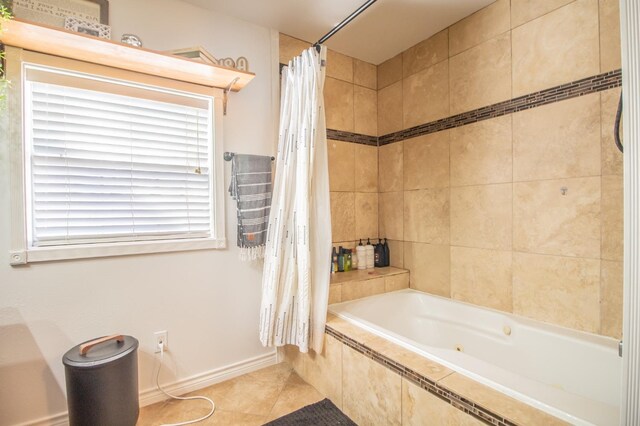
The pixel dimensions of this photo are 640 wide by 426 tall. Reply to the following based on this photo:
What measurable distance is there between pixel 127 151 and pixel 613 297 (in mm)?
2682

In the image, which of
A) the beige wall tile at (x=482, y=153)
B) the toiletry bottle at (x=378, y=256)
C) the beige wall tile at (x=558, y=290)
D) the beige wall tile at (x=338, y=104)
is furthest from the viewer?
the toiletry bottle at (x=378, y=256)

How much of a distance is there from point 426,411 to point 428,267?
50.6 inches

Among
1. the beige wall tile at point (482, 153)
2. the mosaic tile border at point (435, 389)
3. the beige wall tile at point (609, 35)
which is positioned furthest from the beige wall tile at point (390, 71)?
the mosaic tile border at point (435, 389)

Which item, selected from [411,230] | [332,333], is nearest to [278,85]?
[411,230]

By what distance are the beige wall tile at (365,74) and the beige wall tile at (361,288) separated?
175cm

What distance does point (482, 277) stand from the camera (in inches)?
76.6

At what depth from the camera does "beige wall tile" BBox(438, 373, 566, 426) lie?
0.90 metres

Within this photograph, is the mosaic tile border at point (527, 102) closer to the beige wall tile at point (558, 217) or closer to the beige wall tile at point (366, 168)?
the beige wall tile at point (366, 168)

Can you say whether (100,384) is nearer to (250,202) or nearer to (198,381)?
(198,381)

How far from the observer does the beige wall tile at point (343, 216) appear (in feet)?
8.01

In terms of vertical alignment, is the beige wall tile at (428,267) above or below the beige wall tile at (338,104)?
below

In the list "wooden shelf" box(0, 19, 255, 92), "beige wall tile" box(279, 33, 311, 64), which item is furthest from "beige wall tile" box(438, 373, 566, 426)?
"beige wall tile" box(279, 33, 311, 64)

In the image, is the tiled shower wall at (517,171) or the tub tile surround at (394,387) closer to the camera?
the tub tile surround at (394,387)

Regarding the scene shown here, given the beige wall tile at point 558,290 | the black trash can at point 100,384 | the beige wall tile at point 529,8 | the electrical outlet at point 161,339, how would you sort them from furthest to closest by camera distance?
the electrical outlet at point 161,339 → the beige wall tile at point 529,8 → the beige wall tile at point 558,290 → the black trash can at point 100,384
